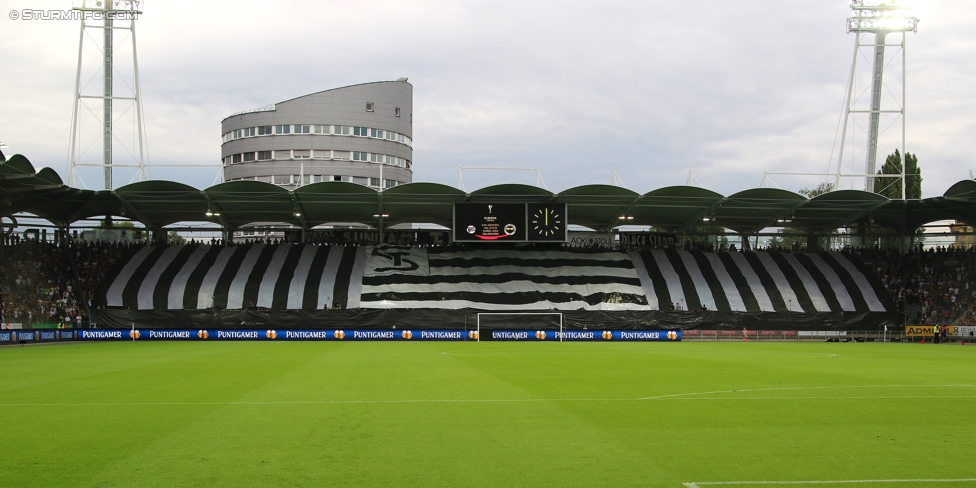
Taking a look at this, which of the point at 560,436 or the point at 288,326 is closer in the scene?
the point at 560,436

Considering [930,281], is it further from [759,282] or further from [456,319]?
[456,319]

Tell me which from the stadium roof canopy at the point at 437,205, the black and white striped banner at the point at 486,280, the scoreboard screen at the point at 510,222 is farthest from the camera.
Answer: the scoreboard screen at the point at 510,222

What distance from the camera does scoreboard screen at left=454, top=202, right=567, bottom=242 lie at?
4750 centimetres

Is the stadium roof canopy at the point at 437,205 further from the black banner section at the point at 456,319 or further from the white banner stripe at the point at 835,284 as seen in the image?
the black banner section at the point at 456,319

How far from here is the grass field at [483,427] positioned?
785 centimetres

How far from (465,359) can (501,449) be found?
A: 1632 cm

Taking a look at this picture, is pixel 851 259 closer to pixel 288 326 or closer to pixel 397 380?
pixel 288 326

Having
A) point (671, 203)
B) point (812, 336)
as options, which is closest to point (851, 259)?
point (812, 336)

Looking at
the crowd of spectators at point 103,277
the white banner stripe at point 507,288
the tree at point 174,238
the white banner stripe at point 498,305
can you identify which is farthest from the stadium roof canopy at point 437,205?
the white banner stripe at point 498,305

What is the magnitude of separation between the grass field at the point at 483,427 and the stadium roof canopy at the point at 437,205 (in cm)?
2730

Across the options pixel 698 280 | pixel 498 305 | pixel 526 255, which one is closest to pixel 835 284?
pixel 698 280

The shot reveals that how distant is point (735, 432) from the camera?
1016cm

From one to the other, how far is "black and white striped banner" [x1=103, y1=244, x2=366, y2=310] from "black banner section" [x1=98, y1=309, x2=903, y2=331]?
3057 mm

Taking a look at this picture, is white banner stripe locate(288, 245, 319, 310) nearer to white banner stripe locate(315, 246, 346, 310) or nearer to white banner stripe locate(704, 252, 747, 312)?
white banner stripe locate(315, 246, 346, 310)
